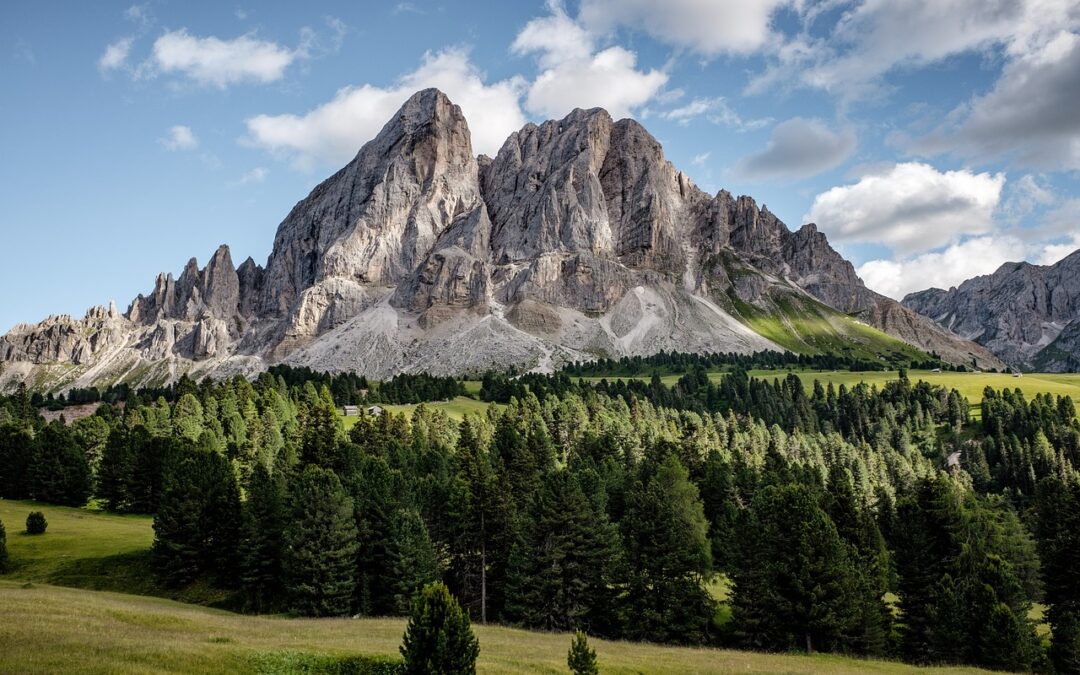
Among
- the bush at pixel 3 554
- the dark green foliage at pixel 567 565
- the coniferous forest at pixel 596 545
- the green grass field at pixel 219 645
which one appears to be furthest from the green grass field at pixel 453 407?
the green grass field at pixel 219 645

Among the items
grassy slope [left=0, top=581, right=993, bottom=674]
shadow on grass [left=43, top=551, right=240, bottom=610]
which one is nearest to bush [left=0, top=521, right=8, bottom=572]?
shadow on grass [left=43, top=551, right=240, bottom=610]

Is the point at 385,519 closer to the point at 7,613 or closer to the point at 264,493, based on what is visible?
the point at 264,493

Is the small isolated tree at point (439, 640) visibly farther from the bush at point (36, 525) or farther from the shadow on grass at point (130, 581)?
the bush at point (36, 525)

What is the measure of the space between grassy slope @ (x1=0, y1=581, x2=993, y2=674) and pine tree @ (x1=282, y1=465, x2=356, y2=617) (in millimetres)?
9312

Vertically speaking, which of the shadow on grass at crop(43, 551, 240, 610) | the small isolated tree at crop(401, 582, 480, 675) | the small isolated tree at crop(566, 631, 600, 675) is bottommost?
the shadow on grass at crop(43, 551, 240, 610)

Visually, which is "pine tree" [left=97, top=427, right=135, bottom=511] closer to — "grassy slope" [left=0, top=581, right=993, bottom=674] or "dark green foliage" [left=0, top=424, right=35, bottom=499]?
"dark green foliage" [left=0, top=424, right=35, bottom=499]

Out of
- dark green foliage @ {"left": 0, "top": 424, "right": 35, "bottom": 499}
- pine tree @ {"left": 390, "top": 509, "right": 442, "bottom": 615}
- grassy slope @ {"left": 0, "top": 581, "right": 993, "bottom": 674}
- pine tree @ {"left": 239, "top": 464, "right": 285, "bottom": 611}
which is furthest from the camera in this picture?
dark green foliage @ {"left": 0, "top": 424, "right": 35, "bottom": 499}

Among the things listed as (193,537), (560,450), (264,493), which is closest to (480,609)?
(264,493)

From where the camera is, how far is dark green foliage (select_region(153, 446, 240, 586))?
210 feet

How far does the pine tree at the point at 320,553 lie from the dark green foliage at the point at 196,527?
31.9ft

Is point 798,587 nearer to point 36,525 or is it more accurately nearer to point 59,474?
point 36,525

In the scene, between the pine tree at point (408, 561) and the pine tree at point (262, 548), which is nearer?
the pine tree at point (408, 561)

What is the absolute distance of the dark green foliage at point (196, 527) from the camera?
63.9 metres

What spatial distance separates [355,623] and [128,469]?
6008 centimetres
